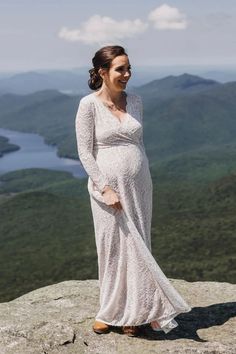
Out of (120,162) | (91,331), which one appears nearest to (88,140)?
(120,162)

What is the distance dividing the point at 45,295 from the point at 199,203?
169659 millimetres

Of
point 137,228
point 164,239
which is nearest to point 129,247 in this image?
point 137,228

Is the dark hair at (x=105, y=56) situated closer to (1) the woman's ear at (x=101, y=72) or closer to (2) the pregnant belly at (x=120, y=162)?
(1) the woman's ear at (x=101, y=72)

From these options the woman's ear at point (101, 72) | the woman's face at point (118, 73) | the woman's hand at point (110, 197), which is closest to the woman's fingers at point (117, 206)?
the woman's hand at point (110, 197)

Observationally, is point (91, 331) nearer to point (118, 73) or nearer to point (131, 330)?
point (131, 330)

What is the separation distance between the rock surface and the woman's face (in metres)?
4.01

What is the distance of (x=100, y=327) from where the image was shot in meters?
8.24

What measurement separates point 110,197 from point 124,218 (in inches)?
17.9

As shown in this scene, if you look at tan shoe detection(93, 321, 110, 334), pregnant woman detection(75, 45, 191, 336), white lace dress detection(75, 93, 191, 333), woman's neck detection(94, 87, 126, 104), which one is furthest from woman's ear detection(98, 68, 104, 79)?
tan shoe detection(93, 321, 110, 334)

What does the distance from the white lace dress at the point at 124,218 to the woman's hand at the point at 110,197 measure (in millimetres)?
103

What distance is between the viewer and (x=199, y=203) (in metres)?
178

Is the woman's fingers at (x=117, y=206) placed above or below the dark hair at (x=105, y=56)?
below

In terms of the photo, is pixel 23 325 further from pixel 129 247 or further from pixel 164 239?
pixel 164 239

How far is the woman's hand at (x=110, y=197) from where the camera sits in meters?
7.58
